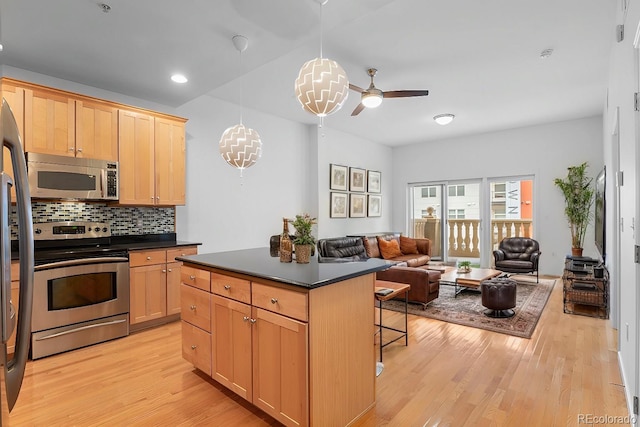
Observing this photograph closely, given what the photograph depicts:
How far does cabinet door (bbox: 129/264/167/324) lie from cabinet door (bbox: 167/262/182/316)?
4 cm

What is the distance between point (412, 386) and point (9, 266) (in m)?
2.47

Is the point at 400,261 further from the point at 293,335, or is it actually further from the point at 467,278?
the point at 293,335

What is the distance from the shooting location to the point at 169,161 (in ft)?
13.3

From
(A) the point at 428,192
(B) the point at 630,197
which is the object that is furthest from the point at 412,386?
(A) the point at 428,192

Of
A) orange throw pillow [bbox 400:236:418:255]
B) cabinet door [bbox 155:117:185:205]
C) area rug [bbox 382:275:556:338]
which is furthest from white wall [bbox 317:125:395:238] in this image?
cabinet door [bbox 155:117:185:205]

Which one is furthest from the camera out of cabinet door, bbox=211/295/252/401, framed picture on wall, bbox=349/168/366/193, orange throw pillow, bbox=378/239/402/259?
framed picture on wall, bbox=349/168/366/193

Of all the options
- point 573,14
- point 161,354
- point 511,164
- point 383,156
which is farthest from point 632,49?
point 383,156

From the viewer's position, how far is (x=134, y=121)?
3.76 meters

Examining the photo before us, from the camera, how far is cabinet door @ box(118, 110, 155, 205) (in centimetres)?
368

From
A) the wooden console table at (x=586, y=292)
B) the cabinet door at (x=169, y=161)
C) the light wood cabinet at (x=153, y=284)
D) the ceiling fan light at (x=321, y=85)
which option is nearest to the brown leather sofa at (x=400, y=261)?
the ceiling fan light at (x=321, y=85)

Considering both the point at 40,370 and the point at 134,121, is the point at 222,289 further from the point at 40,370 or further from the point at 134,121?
the point at 134,121

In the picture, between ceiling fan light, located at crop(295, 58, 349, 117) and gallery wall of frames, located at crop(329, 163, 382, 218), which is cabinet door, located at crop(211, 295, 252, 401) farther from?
gallery wall of frames, located at crop(329, 163, 382, 218)

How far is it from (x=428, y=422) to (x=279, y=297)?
121cm

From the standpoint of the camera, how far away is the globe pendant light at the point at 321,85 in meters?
2.18
